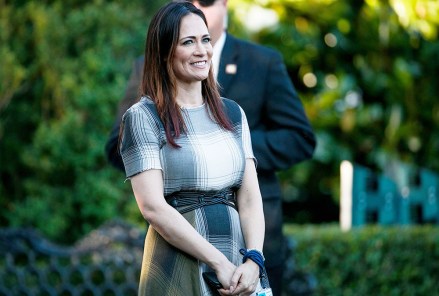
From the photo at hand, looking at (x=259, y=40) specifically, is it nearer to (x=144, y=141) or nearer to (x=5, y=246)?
(x=5, y=246)

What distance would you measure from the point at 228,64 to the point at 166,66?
45.9 inches

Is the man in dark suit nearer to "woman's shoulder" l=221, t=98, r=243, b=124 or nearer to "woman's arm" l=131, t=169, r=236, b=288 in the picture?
"woman's shoulder" l=221, t=98, r=243, b=124

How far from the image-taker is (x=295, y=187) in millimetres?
10352

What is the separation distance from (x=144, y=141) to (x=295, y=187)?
689 cm

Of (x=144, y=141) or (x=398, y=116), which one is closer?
(x=144, y=141)

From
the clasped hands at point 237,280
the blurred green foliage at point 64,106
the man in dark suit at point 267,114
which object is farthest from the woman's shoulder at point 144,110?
the blurred green foliage at point 64,106

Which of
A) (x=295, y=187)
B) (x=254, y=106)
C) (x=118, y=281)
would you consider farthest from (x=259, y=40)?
(x=254, y=106)

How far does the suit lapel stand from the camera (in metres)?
4.83

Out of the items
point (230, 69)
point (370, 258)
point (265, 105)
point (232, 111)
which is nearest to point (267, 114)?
point (265, 105)

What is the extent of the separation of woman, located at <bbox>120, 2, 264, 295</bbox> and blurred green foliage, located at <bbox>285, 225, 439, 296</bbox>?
428cm

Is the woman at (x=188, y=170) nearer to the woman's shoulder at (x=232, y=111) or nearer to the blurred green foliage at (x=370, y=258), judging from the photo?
the woman's shoulder at (x=232, y=111)

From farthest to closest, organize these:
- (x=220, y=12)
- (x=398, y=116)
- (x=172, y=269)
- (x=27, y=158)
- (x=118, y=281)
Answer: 1. (x=398, y=116)
2. (x=27, y=158)
3. (x=118, y=281)
4. (x=220, y=12)
5. (x=172, y=269)

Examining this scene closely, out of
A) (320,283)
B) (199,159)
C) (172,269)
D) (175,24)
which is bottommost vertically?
(320,283)

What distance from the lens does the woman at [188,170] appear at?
3.50m
